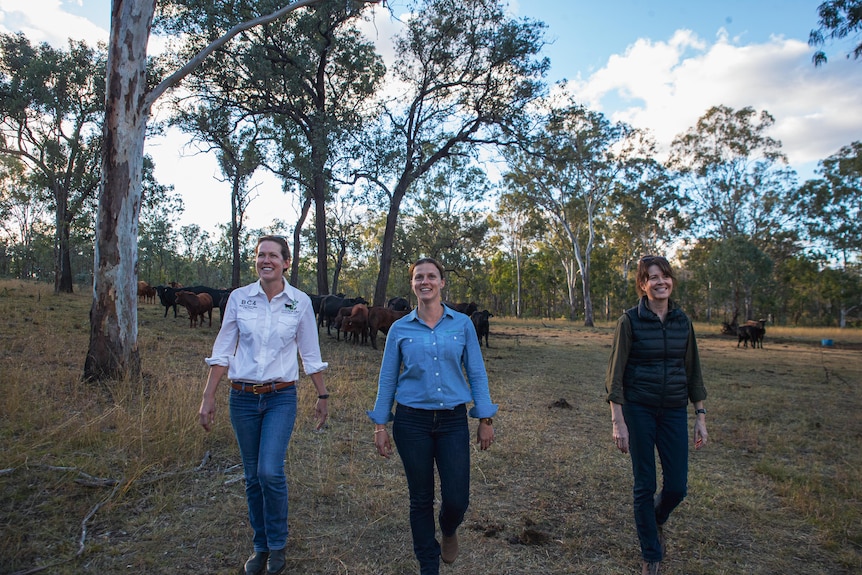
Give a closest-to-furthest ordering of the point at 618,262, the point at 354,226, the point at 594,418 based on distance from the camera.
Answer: the point at 594,418
the point at 354,226
the point at 618,262

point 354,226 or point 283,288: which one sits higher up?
point 354,226

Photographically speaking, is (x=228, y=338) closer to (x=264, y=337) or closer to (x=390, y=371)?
(x=264, y=337)

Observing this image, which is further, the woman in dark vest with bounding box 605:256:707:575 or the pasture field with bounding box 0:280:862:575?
the pasture field with bounding box 0:280:862:575

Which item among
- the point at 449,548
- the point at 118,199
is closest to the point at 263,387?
the point at 449,548

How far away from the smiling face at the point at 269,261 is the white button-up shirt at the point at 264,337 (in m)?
0.08

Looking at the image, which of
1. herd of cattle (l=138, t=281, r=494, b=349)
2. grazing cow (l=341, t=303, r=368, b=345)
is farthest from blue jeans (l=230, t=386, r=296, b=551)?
grazing cow (l=341, t=303, r=368, b=345)

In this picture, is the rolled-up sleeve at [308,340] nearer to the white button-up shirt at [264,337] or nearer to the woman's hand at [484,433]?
the white button-up shirt at [264,337]

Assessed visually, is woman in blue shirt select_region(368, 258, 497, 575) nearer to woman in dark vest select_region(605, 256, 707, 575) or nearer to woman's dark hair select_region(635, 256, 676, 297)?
woman in dark vest select_region(605, 256, 707, 575)

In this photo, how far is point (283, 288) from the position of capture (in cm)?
324

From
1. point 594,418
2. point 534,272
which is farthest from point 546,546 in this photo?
point 534,272

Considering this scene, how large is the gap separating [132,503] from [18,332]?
27.8 feet

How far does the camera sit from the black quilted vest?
3143mm

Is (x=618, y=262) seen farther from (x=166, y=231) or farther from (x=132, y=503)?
(x=132, y=503)

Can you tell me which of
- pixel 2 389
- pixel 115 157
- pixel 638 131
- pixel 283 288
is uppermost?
pixel 638 131
